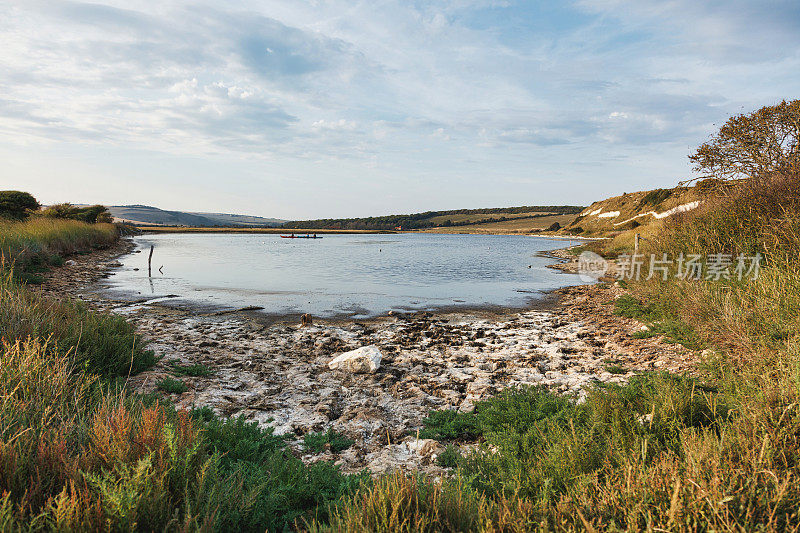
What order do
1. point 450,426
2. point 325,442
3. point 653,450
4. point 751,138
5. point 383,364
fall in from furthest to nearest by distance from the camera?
point 751,138
point 383,364
point 450,426
point 325,442
point 653,450

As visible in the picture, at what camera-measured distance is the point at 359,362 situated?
8.16m

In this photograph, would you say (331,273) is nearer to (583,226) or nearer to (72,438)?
(72,438)

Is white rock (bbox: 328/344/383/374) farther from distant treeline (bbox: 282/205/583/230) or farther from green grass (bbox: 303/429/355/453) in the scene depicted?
distant treeline (bbox: 282/205/583/230)

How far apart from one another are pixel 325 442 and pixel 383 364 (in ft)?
11.5

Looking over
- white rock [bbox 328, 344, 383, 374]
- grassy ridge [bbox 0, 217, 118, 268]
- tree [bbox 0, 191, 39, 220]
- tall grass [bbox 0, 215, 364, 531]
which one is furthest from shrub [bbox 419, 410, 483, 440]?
tree [bbox 0, 191, 39, 220]

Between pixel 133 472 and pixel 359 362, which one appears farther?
pixel 359 362

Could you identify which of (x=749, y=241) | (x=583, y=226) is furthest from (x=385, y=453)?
(x=583, y=226)

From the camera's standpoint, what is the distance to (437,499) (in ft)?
9.41

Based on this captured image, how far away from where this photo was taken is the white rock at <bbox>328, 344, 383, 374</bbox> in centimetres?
807

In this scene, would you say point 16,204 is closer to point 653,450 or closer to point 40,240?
point 40,240

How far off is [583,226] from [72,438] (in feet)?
353

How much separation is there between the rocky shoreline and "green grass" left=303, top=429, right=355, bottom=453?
11cm

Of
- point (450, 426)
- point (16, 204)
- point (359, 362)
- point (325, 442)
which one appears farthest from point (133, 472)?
point (16, 204)

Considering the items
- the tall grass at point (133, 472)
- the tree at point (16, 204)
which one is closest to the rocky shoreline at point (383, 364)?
the tall grass at point (133, 472)
